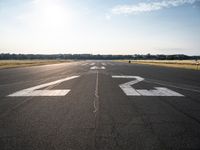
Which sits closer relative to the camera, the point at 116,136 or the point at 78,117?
the point at 116,136

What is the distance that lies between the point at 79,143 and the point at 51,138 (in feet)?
1.94

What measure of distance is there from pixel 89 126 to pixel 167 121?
1.93 m

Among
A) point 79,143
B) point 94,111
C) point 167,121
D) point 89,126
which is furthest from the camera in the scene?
point 94,111

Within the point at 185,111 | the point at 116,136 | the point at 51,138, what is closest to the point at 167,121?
the point at 185,111

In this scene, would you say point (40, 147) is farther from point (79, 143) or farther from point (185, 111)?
point (185, 111)

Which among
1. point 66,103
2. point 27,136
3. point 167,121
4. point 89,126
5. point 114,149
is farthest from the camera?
point 66,103

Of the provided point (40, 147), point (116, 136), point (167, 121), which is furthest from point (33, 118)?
point (167, 121)

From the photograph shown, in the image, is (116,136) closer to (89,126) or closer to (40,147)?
(89,126)

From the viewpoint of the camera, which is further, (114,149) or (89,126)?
(89,126)

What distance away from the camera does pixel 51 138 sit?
3.98 meters

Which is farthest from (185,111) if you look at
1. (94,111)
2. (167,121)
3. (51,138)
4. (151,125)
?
Answer: (51,138)

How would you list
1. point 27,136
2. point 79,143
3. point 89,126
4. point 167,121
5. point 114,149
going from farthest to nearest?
point 167,121 → point 89,126 → point 27,136 → point 79,143 → point 114,149

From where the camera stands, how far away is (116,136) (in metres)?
4.10

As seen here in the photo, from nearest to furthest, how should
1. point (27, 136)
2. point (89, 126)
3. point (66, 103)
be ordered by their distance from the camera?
1. point (27, 136)
2. point (89, 126)
3. point (66, 103)
